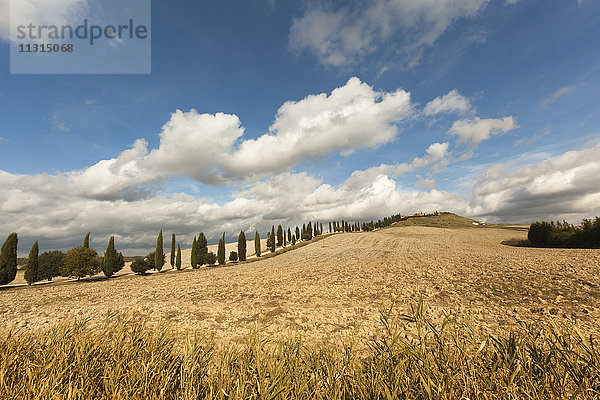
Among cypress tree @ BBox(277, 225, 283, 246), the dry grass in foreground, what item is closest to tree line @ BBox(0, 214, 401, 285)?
cypress tree @ BBox(277, 225, 283, 246)

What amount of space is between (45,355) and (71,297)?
20864 mm

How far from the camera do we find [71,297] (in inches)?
741

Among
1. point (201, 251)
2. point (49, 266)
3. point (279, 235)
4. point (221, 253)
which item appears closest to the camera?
point (49, 266)

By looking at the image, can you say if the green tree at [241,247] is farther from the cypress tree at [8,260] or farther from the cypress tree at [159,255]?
the cypress tree at [8,260]

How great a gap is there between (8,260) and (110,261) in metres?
11.9

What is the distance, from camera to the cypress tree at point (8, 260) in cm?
3115

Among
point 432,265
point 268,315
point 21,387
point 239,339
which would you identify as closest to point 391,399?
point 21,387

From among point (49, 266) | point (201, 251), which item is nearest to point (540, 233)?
point (201, 251)

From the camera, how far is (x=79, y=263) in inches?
1462

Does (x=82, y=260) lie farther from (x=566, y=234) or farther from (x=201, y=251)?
(x=566, y=234)

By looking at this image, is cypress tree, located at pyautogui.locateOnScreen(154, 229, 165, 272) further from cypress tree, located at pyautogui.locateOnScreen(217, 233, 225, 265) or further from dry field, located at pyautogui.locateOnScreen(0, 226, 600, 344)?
dry field, located at pyautogui.locateOnScreen(0, 226, 600, 344)

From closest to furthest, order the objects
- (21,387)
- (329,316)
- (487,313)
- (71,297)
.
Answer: (21,387), (487,313), (329,316), (71,297)

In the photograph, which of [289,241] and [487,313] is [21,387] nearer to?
[487,313]

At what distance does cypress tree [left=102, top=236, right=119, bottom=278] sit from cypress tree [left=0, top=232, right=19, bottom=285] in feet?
34.7
